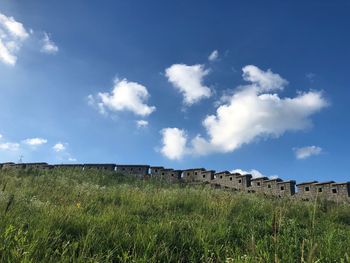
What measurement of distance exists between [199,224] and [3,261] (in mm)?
2740

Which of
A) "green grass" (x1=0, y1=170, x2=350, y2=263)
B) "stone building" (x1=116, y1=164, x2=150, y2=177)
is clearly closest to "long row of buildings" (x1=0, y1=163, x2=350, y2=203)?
"stone building" (x1=116, y1=164, x2=150, y2=177)

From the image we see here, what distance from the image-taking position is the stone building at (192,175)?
22.5 meters

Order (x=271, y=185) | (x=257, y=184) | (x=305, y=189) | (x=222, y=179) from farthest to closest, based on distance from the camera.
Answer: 1. (x=222, y=179)
2. (x=257, y=184)
3. (x=271, y=185)
4. (x=305, y=189)

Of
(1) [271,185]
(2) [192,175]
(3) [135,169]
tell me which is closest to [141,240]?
(1) [271,185]

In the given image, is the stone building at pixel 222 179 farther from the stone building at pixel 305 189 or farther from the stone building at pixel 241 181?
the stone building at pixel 305 189

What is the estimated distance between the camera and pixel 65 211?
513 centimetres

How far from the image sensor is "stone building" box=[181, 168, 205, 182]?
73.7ft

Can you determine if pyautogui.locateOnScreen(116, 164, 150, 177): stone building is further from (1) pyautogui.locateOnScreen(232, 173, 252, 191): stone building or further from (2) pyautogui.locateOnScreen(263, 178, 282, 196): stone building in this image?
(2) pyautogui.locateOnScreen(263, 178, 282, 196): stone building

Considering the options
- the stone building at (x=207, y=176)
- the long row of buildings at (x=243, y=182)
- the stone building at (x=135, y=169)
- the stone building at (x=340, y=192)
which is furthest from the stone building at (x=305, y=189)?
the stone building at (x=135, y=169)

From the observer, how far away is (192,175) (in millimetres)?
22859

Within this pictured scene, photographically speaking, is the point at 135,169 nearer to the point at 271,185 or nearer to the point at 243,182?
the point at 243,182

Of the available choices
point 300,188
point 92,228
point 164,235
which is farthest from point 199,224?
point 300,188

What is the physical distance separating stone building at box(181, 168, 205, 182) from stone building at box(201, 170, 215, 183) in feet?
0.69

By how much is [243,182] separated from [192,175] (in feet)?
14.9
